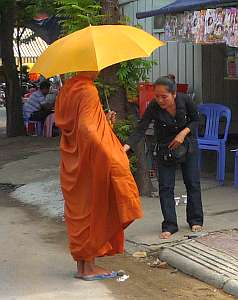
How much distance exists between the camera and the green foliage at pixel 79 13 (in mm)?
7551

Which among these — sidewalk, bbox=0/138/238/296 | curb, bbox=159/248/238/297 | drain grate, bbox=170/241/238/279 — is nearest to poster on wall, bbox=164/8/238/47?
sidewalk, bbox=0/138/238/296

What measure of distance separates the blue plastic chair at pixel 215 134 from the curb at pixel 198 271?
3.03 m

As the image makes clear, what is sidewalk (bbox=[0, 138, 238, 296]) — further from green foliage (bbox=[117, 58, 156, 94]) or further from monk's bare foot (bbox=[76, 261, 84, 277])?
green foliage (bbox=[117, 58, 156, 94])

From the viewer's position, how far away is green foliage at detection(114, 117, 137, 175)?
794 centimetres

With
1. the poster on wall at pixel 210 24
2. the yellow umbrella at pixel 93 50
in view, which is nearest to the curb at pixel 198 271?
the yellow umbrella at pixel 93 50

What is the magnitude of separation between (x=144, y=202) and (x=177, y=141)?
6.43ft

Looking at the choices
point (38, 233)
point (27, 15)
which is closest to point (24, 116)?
point (27, 15)

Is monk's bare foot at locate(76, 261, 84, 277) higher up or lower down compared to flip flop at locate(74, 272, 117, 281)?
higher up

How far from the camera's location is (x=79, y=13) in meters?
7.62

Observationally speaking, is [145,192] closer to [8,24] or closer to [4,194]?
[4,194]

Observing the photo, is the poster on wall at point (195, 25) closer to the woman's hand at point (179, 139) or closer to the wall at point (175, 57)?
the wall at point (175, 57)

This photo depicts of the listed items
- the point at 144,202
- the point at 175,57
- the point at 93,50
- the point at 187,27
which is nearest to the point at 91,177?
the point at 93,50

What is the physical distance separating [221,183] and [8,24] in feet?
29.0

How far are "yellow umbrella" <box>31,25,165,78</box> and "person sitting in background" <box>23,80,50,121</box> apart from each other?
10.7 m
